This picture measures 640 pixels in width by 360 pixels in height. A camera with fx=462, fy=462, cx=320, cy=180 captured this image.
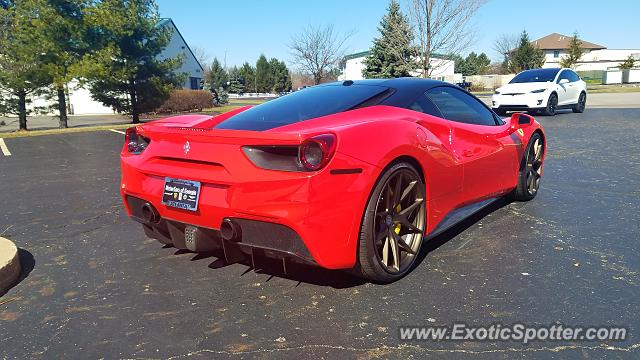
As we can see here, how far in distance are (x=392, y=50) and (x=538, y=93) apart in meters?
10.4

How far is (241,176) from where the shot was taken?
2.45 m

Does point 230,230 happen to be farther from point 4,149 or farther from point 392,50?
point 392,50

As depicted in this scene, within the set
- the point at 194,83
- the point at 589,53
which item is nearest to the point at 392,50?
the point at 194,83

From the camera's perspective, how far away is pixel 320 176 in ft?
7.65

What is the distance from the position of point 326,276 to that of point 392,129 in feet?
3.40

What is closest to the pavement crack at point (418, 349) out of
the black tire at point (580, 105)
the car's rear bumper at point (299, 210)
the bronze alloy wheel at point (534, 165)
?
the car's rear bumper at point (299, 210)

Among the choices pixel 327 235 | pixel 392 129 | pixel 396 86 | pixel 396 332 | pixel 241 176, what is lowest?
pixel 396 332

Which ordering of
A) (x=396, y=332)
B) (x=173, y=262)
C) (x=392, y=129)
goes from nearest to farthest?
(x=396, y=332) → (x=392, y=129) → (x=173, y=262)

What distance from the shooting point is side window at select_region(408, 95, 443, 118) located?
3.26 metres

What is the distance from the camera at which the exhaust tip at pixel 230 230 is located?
2.48 meters

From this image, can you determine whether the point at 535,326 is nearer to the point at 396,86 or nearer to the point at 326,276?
the point at 326,276

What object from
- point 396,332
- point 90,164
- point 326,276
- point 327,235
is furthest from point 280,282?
point 90,164
